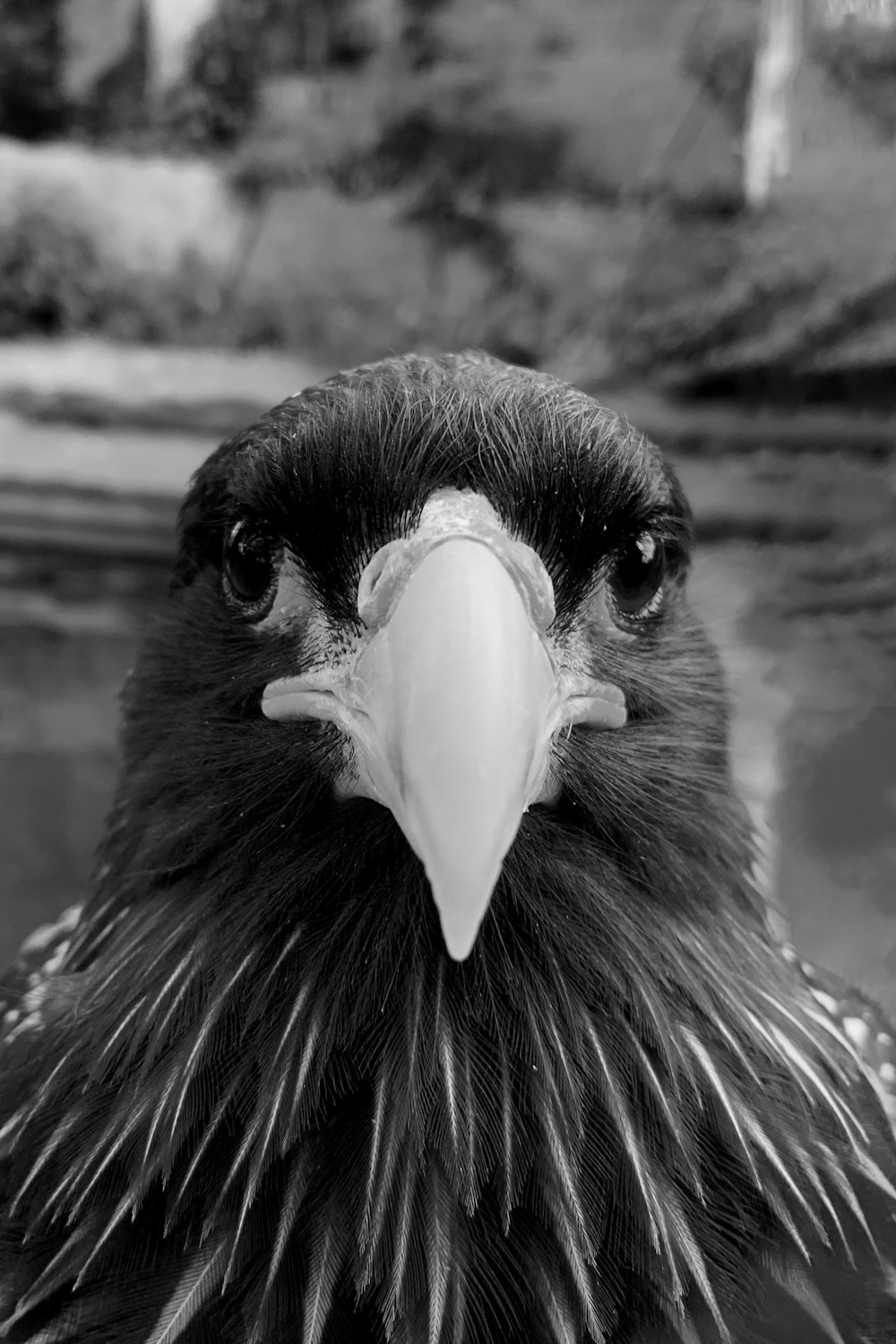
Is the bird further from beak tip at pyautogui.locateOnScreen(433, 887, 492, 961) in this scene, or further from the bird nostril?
beak tip at pyautogui.locateOnScreen(433, 887, 492, 961)

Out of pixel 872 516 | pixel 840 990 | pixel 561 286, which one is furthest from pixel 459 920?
pixel 561 286

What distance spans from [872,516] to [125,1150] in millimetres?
2445

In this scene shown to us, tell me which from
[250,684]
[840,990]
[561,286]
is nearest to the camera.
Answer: [250,684]

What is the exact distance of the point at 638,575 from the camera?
44.4 inches

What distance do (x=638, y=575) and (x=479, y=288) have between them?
7.76 feet

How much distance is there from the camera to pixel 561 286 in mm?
3197

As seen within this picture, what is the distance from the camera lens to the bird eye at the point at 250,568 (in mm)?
1095

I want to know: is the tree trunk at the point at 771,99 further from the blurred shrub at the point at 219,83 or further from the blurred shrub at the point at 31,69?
the blurred shrub at the point at 31,69

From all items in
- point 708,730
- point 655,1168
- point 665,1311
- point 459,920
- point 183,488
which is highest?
point 183,488

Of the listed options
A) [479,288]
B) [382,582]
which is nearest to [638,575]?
Answer: [382,582]

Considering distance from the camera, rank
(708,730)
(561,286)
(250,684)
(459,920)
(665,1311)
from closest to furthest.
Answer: (459,920), (665,1311), (250,684), (708,730), (561,286)

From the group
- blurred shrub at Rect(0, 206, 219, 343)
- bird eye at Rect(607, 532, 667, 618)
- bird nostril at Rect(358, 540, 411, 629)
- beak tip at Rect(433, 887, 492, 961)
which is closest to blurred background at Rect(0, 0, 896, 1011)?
blurred shrub at Rect(0, 206, 219, 343)

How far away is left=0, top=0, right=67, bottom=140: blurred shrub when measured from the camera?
346 centimetres

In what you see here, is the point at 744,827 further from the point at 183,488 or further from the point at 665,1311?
the point at 183,488
